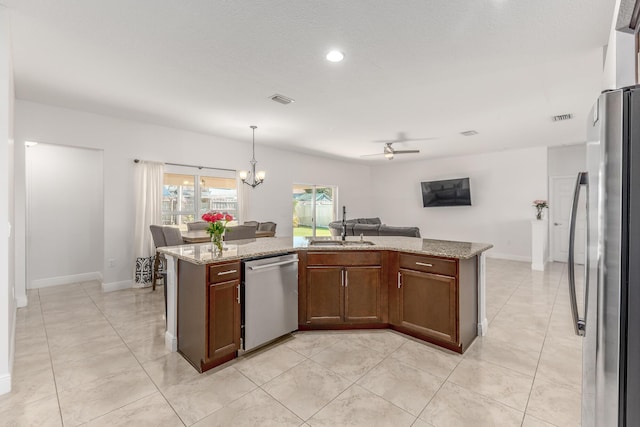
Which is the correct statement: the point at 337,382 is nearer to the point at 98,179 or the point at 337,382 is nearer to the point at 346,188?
the point at 98,179

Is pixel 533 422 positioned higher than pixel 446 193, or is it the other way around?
pixel 446 193

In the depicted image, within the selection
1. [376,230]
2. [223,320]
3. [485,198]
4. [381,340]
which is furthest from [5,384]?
[485,198]

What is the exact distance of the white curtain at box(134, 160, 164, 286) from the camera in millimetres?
4746

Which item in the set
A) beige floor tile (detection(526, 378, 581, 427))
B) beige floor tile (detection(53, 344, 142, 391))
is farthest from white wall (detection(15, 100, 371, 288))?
beige floor tile (detection(526, 378, 581, 427))

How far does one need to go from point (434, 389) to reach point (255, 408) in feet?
4.02

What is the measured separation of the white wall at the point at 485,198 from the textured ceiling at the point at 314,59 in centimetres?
222

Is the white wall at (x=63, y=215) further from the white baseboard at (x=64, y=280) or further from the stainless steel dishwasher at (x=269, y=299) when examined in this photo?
the stainless steel dishwasher at (x=269, y=299)

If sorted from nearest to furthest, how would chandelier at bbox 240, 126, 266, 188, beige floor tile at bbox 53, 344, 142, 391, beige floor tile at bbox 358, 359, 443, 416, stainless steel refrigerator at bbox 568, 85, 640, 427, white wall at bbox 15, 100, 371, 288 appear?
1. stainless steel refrigerator at bbox 568, 85, 640, 427
2. beige floor tile at bbox 358, 359, 443, 416
3. beige floor tile at bbox 53, 344, 142, 391
4. white wall at bbox 15, 100, 371, 288
5. chandelier at bbox 240, 126, 266, 188

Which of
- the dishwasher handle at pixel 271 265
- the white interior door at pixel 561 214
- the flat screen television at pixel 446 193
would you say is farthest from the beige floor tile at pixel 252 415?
the white interior door at pixel 561 214

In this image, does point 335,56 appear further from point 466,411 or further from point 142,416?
point 142,416

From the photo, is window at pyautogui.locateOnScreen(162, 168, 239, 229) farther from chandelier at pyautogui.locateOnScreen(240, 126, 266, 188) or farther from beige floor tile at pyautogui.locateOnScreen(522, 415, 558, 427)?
beige floor tile at pyautogui.locateOnScreen(522, 415, 558, 427)

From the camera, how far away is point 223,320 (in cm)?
240

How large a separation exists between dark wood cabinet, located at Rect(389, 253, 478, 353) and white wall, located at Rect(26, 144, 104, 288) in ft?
15.7

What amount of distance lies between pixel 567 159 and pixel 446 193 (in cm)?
257
